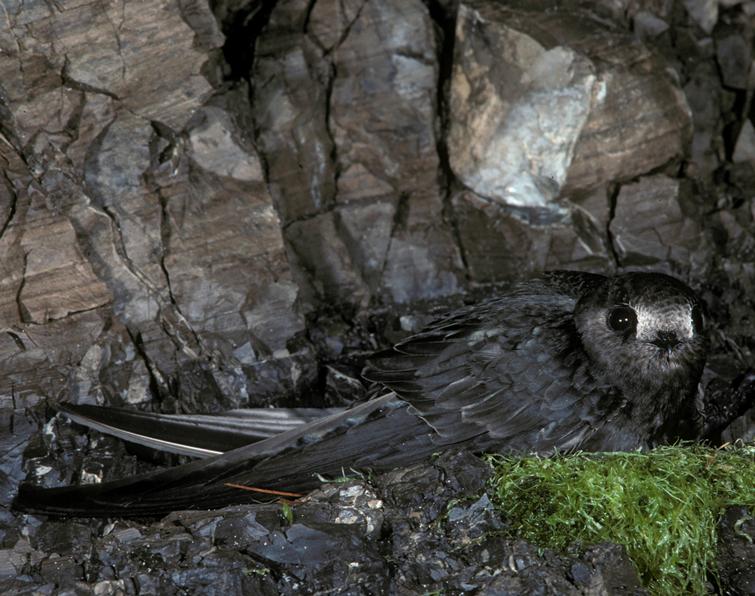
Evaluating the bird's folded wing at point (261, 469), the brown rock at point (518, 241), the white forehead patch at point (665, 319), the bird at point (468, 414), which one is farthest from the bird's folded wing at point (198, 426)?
the brown rock at point (518, 241)

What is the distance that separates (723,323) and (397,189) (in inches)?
65.5

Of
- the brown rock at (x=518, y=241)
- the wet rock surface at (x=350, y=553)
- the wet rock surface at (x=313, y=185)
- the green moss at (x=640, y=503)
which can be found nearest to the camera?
the wet rock surface at (x=350, y=553)

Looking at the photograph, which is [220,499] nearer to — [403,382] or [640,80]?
[403,382]

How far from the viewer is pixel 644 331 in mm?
3434

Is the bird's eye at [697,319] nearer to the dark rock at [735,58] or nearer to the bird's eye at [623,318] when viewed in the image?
the bird's eye at [623,318]

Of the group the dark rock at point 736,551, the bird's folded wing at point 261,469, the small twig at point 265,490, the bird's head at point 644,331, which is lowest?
the dark rock at point 736,551

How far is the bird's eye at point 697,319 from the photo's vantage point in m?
3.41

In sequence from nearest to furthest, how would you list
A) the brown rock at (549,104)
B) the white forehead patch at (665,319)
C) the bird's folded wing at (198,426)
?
1. the white forehead patch at (665,319)
2. the bird's folded wing at (198,426)
3. the brown rock at (549,104)

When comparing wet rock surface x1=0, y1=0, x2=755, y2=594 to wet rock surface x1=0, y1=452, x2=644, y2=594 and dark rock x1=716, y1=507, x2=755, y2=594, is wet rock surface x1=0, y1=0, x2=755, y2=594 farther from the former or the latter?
dark rock x1=716, y1=507, x2=755, y2=594

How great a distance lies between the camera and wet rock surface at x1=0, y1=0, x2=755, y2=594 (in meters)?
3.81

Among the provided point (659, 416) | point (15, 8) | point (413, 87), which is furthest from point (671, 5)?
point (15, 8)

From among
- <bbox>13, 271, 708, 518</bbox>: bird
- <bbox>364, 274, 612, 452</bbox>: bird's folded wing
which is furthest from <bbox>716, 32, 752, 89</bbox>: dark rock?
<bbox>364, 274, 612, 452</bbox>: bird's folded wing

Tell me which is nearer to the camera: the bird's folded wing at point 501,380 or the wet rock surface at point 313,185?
the bird's folded wing at point 501,380

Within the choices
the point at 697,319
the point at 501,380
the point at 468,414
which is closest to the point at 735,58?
the point at 697,319
